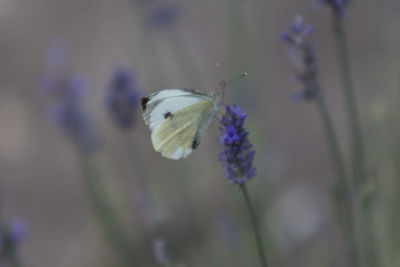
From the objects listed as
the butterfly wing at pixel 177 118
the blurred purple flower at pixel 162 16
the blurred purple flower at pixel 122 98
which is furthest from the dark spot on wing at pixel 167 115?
the blurred purple flower at pixel 162 16

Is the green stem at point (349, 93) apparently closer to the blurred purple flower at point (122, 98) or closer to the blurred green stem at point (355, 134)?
the blurred green stem at point (355, 134)

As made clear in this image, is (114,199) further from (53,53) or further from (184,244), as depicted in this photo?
(53,53)

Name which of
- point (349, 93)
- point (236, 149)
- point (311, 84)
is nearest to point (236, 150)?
point (236, 149)

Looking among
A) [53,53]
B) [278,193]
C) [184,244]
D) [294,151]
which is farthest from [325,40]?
[53,53]

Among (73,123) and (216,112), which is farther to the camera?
(73,123)

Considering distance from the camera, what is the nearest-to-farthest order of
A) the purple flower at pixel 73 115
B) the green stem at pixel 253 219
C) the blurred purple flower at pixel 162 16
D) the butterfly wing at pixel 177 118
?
1. the green stem at pixel 253 219
2. the butterfly wing at pixel 177 118
3. the purple flower at pixel 73 115
4. the blurred purple flower at pixel 162 16

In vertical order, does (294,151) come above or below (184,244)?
above

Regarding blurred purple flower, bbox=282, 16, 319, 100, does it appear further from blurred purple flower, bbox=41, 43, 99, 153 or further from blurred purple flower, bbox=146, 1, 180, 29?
blurred purple flower, bbox=146, 1, 180, 29
